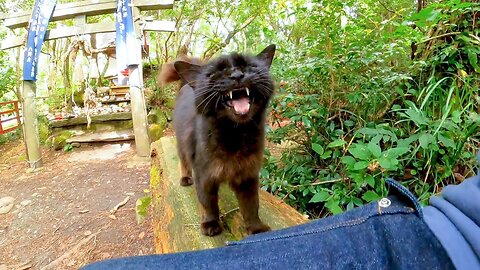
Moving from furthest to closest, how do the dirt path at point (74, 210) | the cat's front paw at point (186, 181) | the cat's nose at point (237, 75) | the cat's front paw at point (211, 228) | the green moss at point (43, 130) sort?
the green moss at point (43, 130) → the dirt path at point (74, 210) → the cat's front paw at point (186, 181) → the cat's front paw at point (211, 228) → the cat's nose at point (237, 75)

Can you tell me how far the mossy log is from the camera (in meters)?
1.99

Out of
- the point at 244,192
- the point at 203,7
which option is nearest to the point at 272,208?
the point at 244,192

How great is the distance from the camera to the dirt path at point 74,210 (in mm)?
3754

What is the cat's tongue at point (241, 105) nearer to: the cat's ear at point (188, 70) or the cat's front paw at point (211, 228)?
the cat's ear at point (188, 70)

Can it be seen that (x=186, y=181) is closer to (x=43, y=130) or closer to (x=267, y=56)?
(x=267, y=56)

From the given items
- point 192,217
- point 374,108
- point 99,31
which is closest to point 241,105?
point 192,217

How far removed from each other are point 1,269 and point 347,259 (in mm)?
4217

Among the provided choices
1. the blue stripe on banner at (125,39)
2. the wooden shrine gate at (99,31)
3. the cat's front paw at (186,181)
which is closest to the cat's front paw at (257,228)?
the cat's front paw at (186,181)

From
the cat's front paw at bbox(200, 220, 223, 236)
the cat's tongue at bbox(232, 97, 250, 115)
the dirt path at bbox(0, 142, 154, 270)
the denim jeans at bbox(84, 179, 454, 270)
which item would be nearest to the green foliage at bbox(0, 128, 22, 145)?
the dirt path at bbox(0, 142, 154, 270)

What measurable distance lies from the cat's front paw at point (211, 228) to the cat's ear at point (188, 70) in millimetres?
830

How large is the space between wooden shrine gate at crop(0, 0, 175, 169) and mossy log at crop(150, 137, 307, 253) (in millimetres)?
3592

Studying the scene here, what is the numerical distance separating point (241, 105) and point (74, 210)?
4.09 metres

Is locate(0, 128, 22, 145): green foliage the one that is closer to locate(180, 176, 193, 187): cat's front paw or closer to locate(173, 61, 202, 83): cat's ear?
locate(180, 176, 193, 187): cat's front paw

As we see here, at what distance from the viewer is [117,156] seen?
6.94 meters
